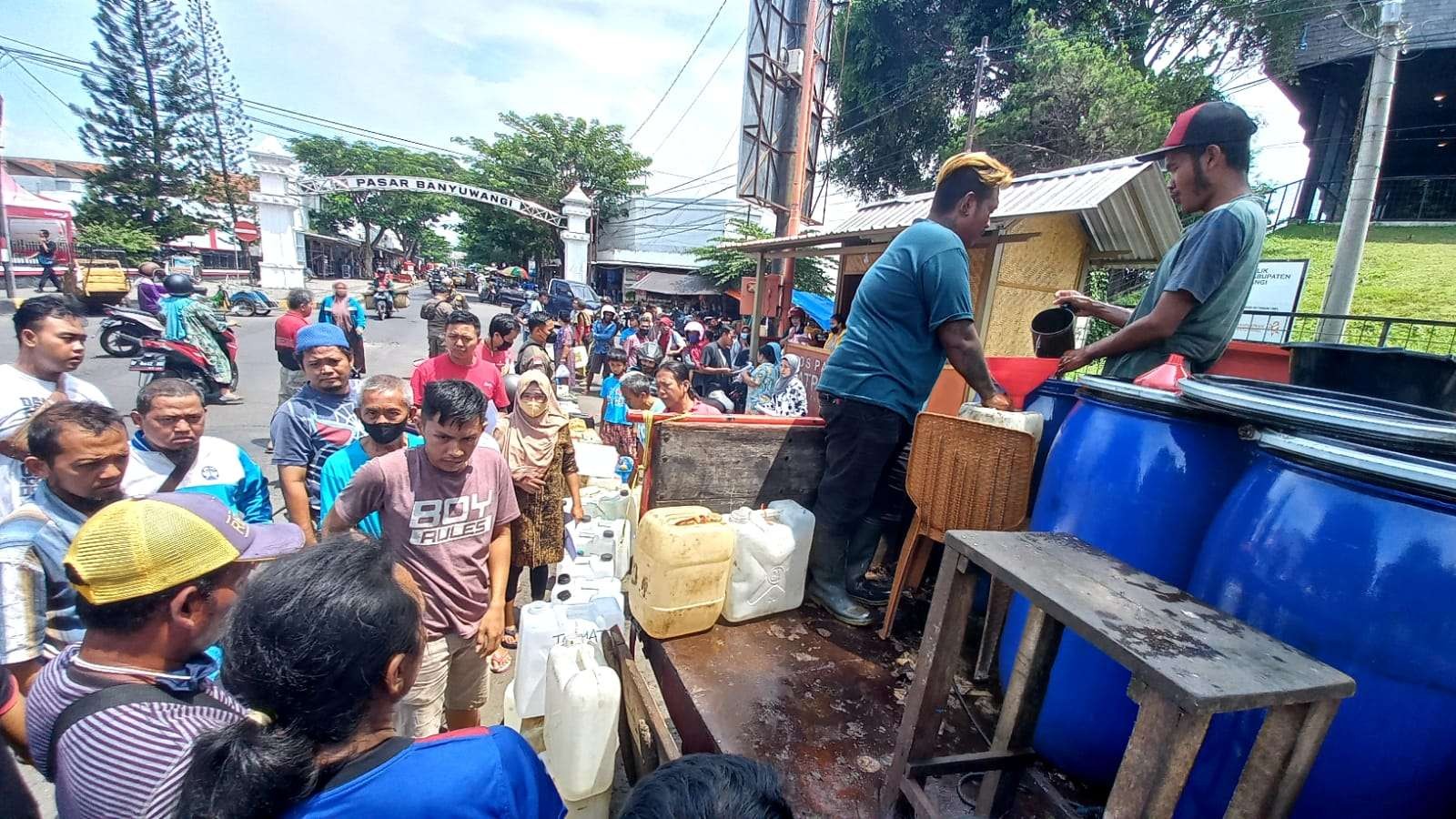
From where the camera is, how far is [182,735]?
115cm

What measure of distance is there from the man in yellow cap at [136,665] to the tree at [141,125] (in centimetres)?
3650

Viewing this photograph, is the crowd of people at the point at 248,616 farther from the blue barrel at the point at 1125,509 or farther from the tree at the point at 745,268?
the tree at the point at 745,268

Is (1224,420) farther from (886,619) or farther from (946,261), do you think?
(886,619)

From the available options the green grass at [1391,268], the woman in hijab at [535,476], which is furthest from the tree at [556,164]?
the woman in hijab at [535,476]

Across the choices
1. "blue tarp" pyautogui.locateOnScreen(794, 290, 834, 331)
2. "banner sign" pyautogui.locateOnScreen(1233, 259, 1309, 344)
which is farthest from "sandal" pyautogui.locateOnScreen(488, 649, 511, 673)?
"banner sign" pyautogui.locateOnScreen(1233, 259, 1309, 344)

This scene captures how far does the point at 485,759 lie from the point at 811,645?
4.61ft

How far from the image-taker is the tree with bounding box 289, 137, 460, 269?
3975 centimetres

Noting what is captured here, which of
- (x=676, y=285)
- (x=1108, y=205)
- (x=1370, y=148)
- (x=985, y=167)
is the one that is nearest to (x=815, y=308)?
(x=1108, y=205)

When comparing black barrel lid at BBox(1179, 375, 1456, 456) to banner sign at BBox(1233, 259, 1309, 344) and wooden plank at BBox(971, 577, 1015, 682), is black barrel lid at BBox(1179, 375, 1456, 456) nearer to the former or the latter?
wooden plank at BBox(971, 577, 1015, 682)

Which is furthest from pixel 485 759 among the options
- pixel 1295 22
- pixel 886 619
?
pixel 1295 22

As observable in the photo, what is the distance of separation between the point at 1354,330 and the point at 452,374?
46.5ft

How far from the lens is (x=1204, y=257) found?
6.38 ft

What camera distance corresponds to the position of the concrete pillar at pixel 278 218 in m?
20.7

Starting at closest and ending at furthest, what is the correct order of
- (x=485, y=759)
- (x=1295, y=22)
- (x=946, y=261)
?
(x=485, y=759) < (x=946, y=261) < (x=1295, y=22)
